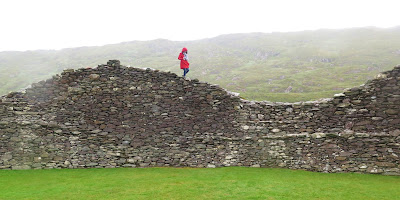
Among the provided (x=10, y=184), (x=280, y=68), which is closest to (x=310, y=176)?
(x=10, y=184)

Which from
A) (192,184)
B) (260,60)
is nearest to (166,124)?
(192,184)

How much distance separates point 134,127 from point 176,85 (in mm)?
3283

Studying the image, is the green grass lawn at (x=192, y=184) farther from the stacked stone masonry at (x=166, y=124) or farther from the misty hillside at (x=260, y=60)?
the misty hillside at (x=260, y=60)

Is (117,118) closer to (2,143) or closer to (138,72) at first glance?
(138,72)

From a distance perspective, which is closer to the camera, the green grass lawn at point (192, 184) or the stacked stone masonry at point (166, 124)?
the green grass lawn at point (192, 184)

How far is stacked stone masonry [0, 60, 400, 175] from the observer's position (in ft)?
48.9

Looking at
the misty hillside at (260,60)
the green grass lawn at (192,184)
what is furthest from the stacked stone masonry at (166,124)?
the misty hillside at (260,60)

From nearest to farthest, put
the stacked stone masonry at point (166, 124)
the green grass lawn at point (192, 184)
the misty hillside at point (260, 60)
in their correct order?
the green grass lawn at point (192, 184)
the stacked stone masonry at point (166, 124)
the misty hillside at point (260, 60)

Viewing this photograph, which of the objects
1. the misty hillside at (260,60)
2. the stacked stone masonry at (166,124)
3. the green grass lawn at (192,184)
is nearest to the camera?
Result: the green grass lawn at (192,184)

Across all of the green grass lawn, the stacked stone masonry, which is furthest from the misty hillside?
the green grass lawn

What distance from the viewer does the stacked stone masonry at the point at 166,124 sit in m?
14.9

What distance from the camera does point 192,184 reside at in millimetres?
12156

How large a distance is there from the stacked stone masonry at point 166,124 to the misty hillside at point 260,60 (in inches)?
1405

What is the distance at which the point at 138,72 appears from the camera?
671 inches
